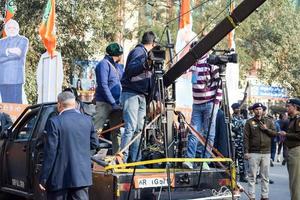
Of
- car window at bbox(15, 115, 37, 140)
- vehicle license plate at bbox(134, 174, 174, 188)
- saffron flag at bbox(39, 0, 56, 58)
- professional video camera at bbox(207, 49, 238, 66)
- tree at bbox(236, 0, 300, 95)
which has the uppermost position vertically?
tree at bbox(236, 0, 300, 95)

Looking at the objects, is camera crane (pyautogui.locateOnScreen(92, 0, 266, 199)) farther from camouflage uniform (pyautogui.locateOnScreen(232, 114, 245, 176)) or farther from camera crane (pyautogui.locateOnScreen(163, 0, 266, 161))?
camouflage uniform (pyautogui.locateOnScreen(232, 114, 245, 176))

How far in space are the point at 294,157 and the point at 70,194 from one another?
161 inches

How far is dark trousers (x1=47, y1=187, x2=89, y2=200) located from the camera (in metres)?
6.29

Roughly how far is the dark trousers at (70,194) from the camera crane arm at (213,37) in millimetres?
1846

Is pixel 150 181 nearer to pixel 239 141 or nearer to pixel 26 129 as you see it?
pixel 26 129

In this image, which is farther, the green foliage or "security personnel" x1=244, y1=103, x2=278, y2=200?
the green foliage

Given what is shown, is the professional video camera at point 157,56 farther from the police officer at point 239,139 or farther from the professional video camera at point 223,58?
the police officer at point 239,139

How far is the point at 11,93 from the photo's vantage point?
16094 mm

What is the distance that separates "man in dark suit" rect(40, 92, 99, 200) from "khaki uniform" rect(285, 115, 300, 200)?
153 inches

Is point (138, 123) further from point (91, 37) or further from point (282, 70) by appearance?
point (282, 70)

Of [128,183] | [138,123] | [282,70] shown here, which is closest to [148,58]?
[138,123]

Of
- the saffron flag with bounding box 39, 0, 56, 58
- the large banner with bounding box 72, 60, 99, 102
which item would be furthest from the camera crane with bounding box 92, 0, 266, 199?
the large banner with bounding box 72, 60, 99, 102

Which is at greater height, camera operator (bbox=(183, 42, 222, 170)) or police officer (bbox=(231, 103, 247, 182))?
camera operator (bbox=(183, 42, 222, 170))

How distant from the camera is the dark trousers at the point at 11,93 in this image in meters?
16.0
